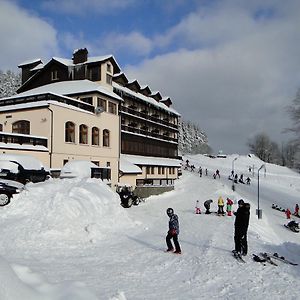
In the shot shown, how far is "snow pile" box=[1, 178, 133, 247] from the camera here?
1272 centimetres

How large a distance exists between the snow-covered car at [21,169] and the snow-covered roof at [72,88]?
13.8 m

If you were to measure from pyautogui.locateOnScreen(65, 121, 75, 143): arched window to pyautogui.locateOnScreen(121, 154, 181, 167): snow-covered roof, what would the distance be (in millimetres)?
12160

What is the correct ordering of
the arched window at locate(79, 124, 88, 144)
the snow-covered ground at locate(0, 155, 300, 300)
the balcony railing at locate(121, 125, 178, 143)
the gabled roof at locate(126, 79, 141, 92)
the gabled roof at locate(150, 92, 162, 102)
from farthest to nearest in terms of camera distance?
the gabled roof at locate(150, 92, 162, 102)
the gabled roof at locate(126, 79, 141, 92)
the balcony railing at locate(121, 125, 178, 143)
the arched window at locate(79, 124, 88, 144)
the snow-covered ground at locate(0, 155, 300, 300)

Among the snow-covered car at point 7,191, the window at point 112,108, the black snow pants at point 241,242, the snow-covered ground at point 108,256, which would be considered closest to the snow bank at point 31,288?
the snow-covered ground at point 108,256

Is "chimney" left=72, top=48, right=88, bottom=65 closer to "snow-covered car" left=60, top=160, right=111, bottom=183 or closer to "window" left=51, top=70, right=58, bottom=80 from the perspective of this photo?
"window" left=51, top=70, right=58, bottom=80

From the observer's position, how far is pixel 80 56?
40281mm

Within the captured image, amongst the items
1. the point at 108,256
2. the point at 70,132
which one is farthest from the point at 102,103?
the point at 108,256

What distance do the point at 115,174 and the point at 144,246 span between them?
80.2ft

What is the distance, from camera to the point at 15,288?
4598 mm

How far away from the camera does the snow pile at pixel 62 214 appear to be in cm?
1272

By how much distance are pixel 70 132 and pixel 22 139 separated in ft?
19.6

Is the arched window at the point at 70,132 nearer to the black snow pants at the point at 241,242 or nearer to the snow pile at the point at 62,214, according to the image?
the snow pile at the point at 62,214

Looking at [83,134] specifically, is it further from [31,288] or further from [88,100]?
[31,288]

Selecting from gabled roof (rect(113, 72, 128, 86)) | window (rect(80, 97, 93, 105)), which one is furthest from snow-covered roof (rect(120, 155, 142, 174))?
gabled roof (rect(113, 72, 128, 86))
